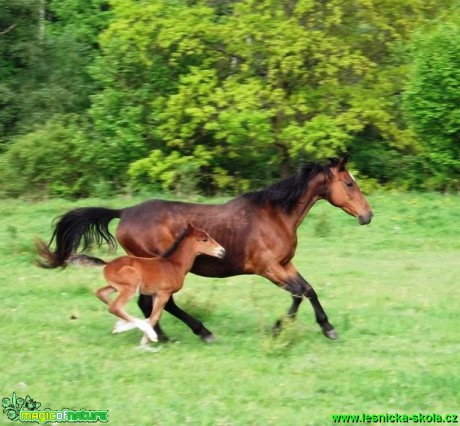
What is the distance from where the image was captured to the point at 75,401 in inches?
276

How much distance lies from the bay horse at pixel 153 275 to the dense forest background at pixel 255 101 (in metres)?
12.1

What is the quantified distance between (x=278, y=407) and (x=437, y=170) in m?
15.1

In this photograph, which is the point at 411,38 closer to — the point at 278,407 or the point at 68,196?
the point at 68,196

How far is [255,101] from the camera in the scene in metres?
21.4

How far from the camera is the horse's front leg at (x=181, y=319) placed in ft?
29.6

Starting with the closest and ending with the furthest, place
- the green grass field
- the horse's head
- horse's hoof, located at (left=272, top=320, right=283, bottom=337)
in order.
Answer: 1. the green grass field
2. horse's hoof, located at (left=272, top=320, right=283, bottom=337)
3. the horse's head

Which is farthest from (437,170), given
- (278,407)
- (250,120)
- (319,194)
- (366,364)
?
(278,407)

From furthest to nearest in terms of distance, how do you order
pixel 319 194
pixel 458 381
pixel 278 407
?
pixel 319 194
pixel 458 381
pixel 278 407

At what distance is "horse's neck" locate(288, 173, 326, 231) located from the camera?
938 centimetres

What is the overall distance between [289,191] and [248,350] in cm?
170

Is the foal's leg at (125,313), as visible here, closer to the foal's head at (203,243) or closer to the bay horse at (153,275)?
the bay horse at (153,275)

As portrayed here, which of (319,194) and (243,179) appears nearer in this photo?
(319,194)

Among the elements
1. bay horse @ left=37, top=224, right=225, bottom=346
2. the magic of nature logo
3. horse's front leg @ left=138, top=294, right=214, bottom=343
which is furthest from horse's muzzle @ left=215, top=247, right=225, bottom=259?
the magic of nature logo

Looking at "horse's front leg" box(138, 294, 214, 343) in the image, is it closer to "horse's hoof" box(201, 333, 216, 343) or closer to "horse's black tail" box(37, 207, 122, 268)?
"horse's hoof" box(201, 333, 216, 343)
